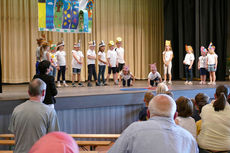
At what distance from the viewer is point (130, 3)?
12586mm

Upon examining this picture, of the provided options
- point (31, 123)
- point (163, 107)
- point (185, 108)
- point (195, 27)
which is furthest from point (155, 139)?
point (195, 27)

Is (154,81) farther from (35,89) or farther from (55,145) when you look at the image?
(55,145)

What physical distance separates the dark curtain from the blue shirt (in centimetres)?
942

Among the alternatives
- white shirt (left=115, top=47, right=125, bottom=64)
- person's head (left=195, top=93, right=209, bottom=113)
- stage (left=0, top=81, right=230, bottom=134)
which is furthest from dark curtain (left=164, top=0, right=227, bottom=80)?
person's head (left=195, top=93, right=209, bottom=113)

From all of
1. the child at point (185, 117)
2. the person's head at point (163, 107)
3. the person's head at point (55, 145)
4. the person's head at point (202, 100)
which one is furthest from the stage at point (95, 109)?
the person's head at point (55, 145)

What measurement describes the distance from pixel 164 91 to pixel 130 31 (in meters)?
8.51

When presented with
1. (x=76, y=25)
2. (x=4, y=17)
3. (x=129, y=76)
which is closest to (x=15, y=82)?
(x=4, y=17)

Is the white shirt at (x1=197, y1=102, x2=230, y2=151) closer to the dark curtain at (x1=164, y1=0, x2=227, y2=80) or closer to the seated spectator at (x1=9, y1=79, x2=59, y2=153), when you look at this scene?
the seated spectator at (x1=9, y1=79, x2=59, y2=153)

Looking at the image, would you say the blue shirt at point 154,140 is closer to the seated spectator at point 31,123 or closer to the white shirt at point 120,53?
the seated spectator at point 31,123

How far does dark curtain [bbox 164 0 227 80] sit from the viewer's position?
10586 mm

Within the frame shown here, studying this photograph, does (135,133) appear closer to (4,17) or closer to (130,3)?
(4,17)

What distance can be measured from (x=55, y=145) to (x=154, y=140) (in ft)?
3.21

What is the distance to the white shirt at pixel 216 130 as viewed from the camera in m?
2.85

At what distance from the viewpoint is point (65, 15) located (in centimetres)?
848
